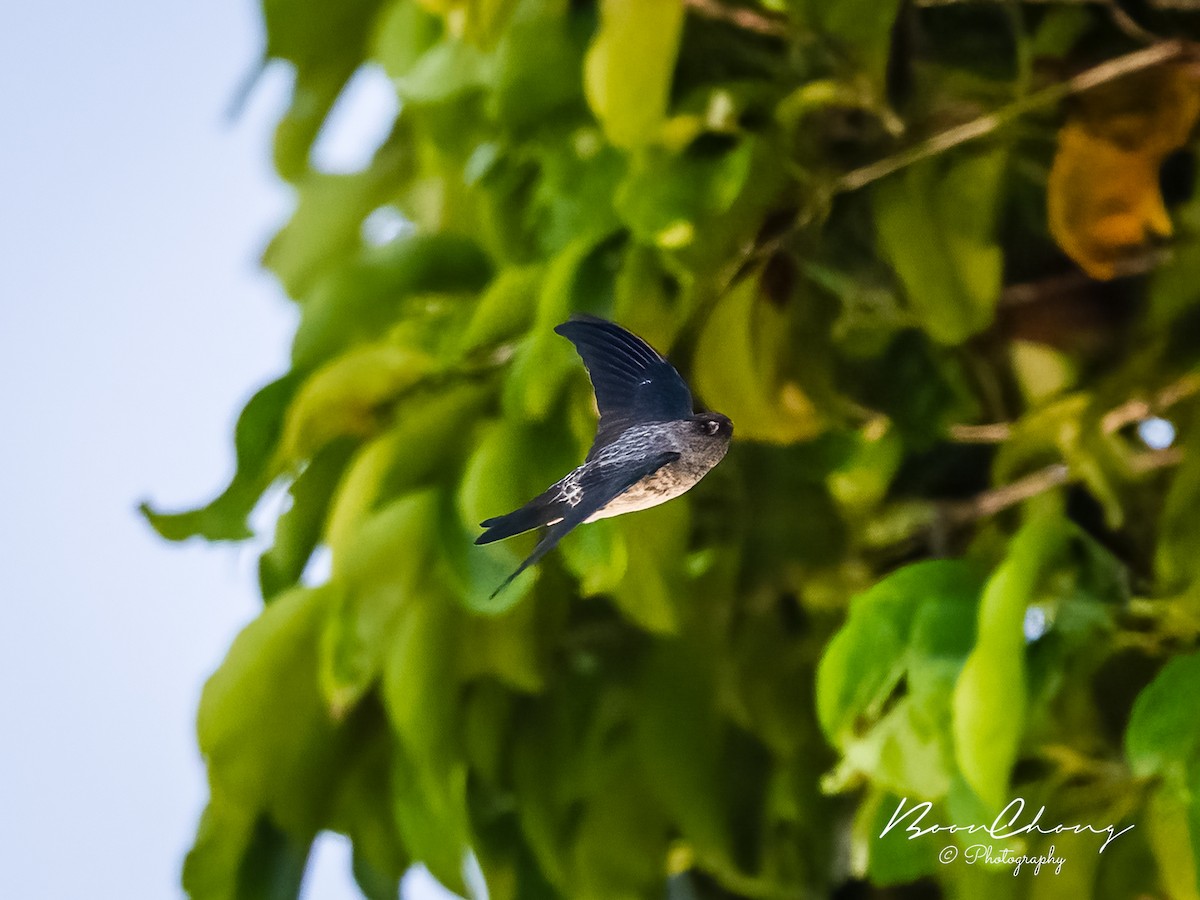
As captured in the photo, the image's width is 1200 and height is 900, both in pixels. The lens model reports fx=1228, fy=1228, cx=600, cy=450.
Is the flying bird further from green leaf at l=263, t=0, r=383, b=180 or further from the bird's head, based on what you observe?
green leaf at l=263, t=0, r=383, b=180

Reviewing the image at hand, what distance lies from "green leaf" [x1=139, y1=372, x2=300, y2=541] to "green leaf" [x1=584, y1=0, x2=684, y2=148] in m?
0.11

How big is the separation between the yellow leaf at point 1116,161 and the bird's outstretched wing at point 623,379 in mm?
Result: 199

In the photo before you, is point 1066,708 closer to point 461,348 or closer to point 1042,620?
point 1042,620

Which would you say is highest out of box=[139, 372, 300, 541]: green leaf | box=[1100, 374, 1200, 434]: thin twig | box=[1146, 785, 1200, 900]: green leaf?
box=[139, 372, 300, 541]: green leaf

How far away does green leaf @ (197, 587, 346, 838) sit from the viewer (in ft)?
1.10

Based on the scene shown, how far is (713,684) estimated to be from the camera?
1.14 ft

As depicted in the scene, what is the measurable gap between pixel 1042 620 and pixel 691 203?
124 mm

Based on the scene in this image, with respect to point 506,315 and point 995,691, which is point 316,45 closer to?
point 506,315

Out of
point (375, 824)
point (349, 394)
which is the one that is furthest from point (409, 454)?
point (375, 824)

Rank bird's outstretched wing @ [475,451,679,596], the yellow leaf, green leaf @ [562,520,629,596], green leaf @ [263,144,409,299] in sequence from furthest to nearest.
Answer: green leaf @ [263,144,409,299] < the yellow leaf < green leaf @ [562,520,629,596] < bird's outstretched wing @ [475,451,679,596]

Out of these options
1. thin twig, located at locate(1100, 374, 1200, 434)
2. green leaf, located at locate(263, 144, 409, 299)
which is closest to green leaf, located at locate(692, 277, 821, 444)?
thin twig, located at locate(1100, 374, 1200, 434)

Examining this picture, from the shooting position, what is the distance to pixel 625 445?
11 centimetres

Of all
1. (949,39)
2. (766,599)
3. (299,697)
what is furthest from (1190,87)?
(299,697)

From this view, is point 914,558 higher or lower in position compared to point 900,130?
lower
